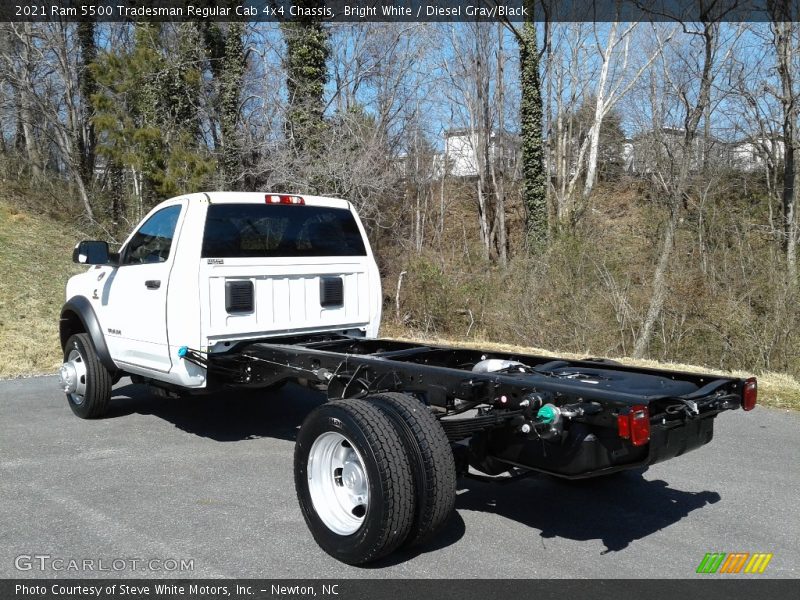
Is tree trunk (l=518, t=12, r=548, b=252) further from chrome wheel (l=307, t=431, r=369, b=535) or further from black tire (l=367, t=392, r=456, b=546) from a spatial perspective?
black tire (l=367, t=392, r=456, b=546)

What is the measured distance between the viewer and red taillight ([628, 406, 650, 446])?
358 centimetres

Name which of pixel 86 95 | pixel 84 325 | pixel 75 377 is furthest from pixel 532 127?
pixel 75 377

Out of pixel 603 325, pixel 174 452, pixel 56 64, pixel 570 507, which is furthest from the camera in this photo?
pixel 56 64

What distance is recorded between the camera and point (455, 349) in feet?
19.0

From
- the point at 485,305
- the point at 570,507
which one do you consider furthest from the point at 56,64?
the point at 570,507

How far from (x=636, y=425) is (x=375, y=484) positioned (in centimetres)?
135

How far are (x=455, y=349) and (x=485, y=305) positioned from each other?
10.4 metres

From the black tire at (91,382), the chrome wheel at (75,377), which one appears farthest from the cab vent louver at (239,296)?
the chrome wheel at (75,377)

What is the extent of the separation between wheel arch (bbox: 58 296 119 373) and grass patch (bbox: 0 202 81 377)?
3.53m

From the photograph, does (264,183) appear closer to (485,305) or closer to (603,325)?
(485,305)

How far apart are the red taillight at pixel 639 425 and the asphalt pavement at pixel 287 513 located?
87 centimetres

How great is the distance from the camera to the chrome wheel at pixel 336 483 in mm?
4211

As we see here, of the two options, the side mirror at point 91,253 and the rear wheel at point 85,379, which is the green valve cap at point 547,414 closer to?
the side mirror at point 91,253
